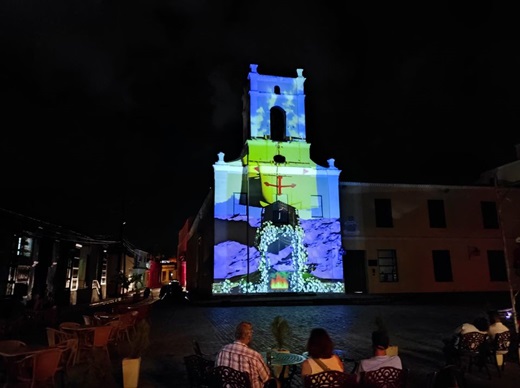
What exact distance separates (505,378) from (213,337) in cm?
636

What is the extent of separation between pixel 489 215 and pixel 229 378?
86.1 feet

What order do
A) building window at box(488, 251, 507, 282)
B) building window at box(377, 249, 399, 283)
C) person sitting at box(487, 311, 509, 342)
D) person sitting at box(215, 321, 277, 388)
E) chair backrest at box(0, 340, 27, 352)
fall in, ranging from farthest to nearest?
1. building window at box(488, 251, 507, 282)
2. building window at box(377, 249, 399, 283)
3. person sitting at box(487, 311, 509, 342)
4. chair backrest at box(0, 340, 27, 352)
5. person sitting at box(215, 321, 277, 388)

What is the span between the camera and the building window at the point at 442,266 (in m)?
24.2

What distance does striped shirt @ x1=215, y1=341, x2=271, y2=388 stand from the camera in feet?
13.9

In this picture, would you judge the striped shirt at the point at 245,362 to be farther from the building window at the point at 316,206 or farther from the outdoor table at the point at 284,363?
the building window at the point at 316,206

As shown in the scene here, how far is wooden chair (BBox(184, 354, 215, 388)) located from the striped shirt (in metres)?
0.43

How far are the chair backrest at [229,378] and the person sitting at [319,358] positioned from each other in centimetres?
59

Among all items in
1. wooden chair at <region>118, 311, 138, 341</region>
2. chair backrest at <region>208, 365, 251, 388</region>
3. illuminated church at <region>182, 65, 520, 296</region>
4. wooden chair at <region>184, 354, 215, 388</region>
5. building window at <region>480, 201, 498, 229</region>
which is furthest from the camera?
building window at <region>480, 201, 498, 229</region>

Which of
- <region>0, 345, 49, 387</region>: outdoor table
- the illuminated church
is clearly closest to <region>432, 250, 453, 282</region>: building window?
the illuminated church

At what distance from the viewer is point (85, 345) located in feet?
24.4

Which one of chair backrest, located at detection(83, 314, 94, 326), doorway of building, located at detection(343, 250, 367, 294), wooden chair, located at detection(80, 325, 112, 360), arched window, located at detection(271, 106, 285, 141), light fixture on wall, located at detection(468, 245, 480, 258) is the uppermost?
arched window, located at detection(271, 106, 285, 141)

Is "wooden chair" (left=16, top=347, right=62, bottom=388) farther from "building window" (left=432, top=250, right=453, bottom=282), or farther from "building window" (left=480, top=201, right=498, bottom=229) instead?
"building window" (left=480, top=201, right=498, bottom=229)

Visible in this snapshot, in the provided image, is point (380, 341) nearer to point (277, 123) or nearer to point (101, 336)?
point (101, 336)

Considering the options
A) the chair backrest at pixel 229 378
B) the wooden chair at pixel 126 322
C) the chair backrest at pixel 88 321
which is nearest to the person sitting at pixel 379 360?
the chair backrest at pixel 229 378
